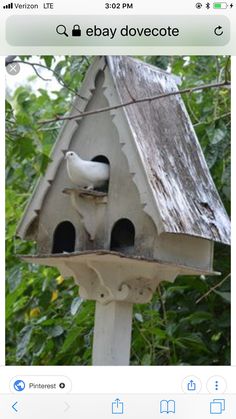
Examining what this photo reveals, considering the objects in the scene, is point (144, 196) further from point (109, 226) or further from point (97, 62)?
point (97, 62)

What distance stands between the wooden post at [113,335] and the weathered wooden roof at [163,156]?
20 cm

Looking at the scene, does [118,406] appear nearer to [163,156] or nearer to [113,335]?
[113,335]

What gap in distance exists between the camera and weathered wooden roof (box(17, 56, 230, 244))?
1.49 metres

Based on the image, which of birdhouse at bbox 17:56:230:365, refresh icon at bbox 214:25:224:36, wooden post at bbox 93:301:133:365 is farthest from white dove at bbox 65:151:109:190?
refresh icon at bbox 214:25:224:36

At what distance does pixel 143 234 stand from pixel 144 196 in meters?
0.07

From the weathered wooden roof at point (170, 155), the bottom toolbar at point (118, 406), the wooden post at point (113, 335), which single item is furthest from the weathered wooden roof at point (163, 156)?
the bottom toolbar at point (118, 406)

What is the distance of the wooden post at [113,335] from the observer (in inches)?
60.5

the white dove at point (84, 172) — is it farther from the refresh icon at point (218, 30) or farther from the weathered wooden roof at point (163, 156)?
the refresh icon at point (218, 30)

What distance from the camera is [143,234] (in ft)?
4.85

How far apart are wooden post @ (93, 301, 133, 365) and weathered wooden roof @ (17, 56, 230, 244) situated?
0.20 metres
